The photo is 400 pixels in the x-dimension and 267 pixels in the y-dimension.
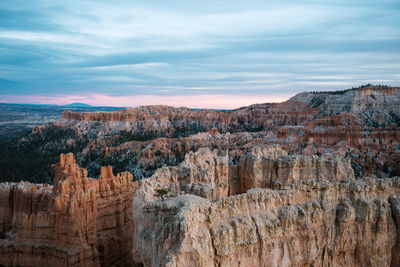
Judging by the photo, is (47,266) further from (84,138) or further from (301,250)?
(84,138)

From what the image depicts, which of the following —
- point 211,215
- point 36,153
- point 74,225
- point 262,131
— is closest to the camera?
point 211,215

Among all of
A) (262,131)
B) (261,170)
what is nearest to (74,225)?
(261,170)

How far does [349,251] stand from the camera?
15109mm

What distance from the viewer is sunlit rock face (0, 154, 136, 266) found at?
20828mm

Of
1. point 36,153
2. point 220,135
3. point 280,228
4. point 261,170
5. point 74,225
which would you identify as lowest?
point 36,153

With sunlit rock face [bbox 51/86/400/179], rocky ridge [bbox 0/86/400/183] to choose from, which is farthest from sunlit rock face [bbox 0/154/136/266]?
sunlit rock face [bbox 51/86/400/179]

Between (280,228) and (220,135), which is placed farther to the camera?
(220,135)

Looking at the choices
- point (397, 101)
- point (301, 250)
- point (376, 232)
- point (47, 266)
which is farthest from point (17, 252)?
point (397, 101)

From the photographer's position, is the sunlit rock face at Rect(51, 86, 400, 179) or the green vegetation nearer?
the green vegetation

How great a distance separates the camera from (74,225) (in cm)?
2059

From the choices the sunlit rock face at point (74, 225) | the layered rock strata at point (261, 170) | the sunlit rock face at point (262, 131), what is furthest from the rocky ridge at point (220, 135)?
the sunlit rock face at point (74, 225)

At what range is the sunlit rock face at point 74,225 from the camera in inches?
820

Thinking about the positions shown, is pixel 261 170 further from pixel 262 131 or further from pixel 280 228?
pixel 262 131

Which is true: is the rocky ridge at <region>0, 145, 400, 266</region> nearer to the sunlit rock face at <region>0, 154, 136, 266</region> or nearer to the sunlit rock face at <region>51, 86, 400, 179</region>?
the sunlit rock face at <region>0, 154, 136, 266</region>
